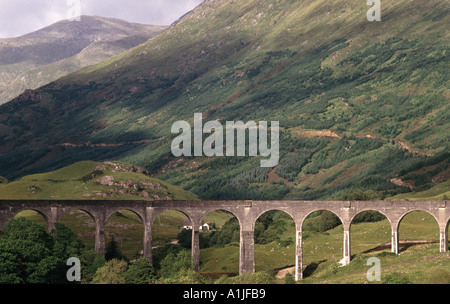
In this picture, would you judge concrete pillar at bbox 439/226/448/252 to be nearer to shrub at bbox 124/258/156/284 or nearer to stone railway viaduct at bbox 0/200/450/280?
stone railway viaduct at bbox 0/200/450/280

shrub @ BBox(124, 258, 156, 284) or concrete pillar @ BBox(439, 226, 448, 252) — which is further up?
concrete pillar @ BBox(439, 226, 448, 252)

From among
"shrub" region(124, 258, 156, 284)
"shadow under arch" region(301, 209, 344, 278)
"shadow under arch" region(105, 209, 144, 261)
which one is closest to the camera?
"shrub" region(124, 258, 156, 284)

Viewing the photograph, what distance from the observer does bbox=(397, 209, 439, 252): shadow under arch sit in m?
130

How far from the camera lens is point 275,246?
480 feet

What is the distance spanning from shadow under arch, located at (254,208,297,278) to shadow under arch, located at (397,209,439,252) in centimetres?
2506

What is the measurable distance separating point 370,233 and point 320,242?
1355 cm

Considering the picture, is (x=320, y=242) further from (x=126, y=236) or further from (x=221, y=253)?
(x=126, y=236)

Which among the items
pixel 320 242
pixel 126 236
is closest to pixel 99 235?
pixel 320 242

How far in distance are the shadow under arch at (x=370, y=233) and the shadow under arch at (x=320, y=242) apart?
12.1ft

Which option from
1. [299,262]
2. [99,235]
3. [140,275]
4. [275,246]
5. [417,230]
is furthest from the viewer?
[275,246]

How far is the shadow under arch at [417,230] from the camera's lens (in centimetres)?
12988

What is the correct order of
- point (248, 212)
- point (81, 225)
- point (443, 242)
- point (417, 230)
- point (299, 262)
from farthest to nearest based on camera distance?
point (81, 225) → point (417, 230) → point (248, 212) → point (299, 262) → point (443, 242)

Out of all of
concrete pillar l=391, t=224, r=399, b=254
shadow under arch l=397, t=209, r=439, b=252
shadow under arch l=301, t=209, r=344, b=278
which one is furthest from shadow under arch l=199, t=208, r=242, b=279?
shadow under arch l=397, t=209, r=439, b=252
